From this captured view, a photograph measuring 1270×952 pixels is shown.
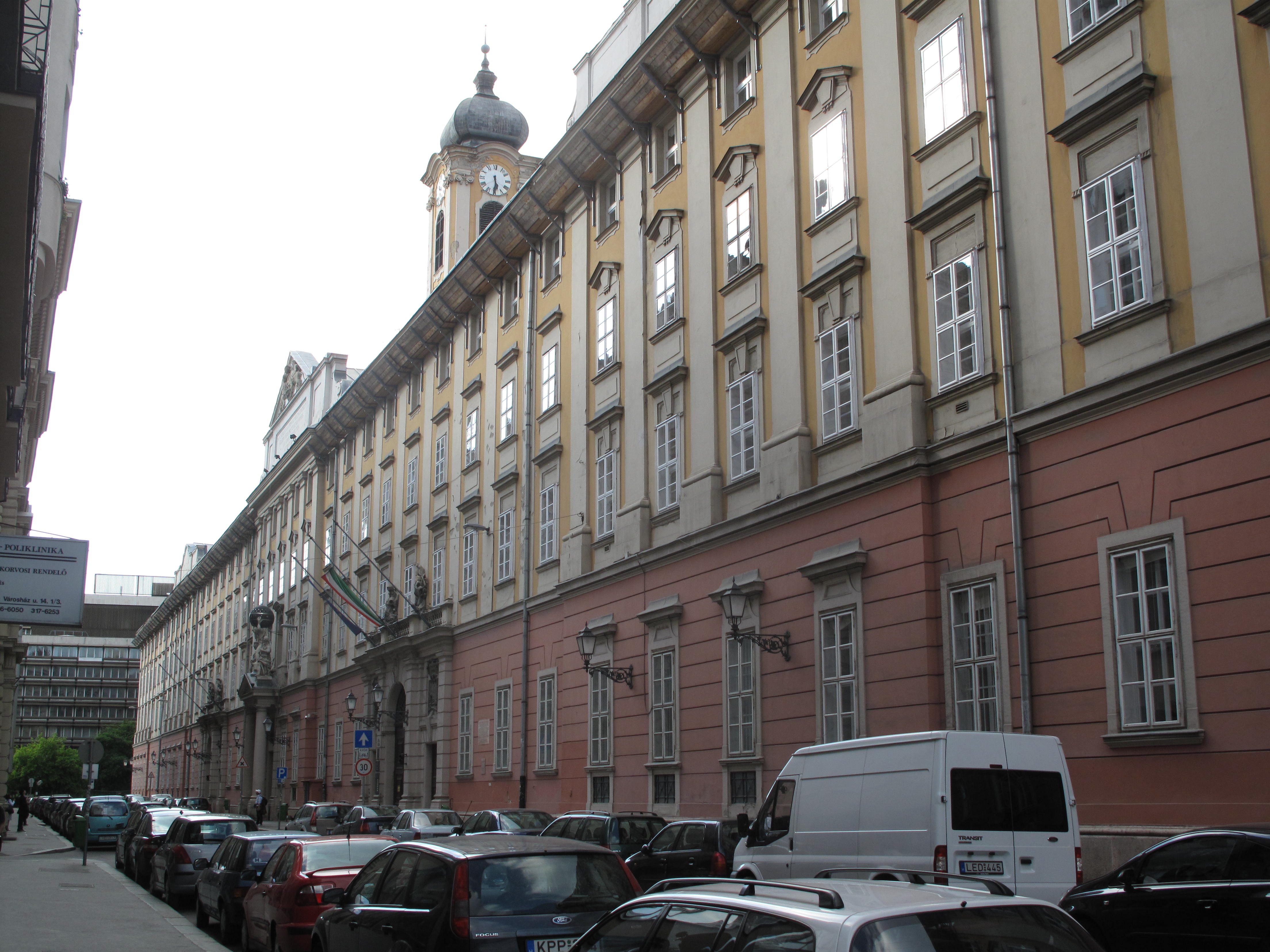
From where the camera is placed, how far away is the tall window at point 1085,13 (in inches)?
621

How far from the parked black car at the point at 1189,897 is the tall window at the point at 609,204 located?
68.2 feet

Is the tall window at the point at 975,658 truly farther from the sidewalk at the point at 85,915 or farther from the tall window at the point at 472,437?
the tall window at the point at 472,437

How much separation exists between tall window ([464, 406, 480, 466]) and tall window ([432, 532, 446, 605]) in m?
2.97

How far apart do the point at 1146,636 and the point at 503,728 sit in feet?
69.2

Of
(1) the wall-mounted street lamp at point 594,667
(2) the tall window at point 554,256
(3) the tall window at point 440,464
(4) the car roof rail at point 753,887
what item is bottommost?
(4) the car roof rail at point 753,887

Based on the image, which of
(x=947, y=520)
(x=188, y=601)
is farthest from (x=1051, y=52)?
(x=188, y=601)

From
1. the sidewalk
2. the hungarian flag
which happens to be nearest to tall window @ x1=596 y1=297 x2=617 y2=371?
the hungarian flag

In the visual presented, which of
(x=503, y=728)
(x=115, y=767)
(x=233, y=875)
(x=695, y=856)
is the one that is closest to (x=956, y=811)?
(x=695, y=856)

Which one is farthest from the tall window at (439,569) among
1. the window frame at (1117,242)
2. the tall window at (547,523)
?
the window frame at (1117,242)

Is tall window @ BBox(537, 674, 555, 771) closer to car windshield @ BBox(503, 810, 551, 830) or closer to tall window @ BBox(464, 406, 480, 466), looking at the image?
car windshield @ BBox(503, 810, 551, 830)

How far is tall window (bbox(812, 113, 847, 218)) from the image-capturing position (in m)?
20.6

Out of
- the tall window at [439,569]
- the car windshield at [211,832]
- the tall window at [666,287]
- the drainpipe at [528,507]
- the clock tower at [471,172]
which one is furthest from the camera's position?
the clock tower at [471,172]

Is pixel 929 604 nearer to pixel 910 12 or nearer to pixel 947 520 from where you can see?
pixel 947 520

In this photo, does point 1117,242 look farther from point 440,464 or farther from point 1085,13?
point 440,464
